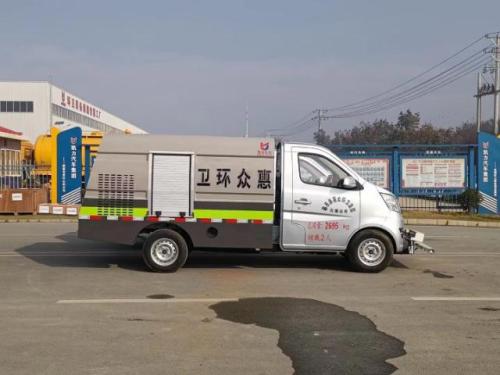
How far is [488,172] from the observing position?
71.9 ft

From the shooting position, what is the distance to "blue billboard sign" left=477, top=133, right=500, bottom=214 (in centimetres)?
2186

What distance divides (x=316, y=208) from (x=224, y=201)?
58.8 inches

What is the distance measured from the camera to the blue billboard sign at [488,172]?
861 inches

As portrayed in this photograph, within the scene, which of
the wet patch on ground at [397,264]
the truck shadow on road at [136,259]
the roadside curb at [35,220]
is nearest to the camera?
the truck shadow on road at [136,259]

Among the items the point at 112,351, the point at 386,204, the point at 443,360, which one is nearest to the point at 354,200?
the point at 386,204

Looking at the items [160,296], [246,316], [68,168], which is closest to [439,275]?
[246,316]

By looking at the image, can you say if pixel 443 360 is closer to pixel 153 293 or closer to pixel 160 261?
pixel 153 293

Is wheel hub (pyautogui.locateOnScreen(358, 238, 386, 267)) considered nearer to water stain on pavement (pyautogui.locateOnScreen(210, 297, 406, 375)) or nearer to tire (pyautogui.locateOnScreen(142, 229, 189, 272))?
water stain on pavement (pyautogui.locateOnScreen(210, 297, 406, 375))

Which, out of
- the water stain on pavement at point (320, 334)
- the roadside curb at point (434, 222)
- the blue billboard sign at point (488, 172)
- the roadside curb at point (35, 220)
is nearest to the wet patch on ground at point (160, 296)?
the water stain on pavement at point (320, 334)

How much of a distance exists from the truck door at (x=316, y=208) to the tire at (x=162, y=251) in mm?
1664

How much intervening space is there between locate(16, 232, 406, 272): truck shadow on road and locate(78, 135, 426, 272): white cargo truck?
0.78 m

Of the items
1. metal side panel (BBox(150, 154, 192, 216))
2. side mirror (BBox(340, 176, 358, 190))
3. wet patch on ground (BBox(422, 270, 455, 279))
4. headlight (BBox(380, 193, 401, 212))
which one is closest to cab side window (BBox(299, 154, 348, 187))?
side mirror (BBox(340, 176, 358, 190))

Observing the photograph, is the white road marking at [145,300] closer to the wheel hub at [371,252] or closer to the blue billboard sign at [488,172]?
the wheel hub at [371,252]

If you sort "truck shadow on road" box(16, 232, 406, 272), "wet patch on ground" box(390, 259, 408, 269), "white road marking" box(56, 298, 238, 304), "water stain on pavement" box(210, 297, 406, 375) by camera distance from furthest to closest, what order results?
1. "wet patch on ground" box(390, 259, 408, 269)
2. "truck shadow on road" box(16, 232, 406, 272)
3. "white road marking" box(56, 298, 238, 304)
4. "water stain on pavement" box(210, 297, 406, 375)
